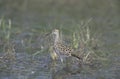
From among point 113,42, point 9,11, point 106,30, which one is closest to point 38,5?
point 9,11

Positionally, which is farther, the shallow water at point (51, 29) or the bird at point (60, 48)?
the bird at point (60, 48)

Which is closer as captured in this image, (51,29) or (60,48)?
(60,48)

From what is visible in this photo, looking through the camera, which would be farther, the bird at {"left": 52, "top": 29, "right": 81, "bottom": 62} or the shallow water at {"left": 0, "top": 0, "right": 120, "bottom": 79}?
the bird at {"left": 52, "top": 29, "right": 81, "bottom": 62}

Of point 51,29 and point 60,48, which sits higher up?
point 51,29

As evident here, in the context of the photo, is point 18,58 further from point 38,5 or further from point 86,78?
point 38,5
